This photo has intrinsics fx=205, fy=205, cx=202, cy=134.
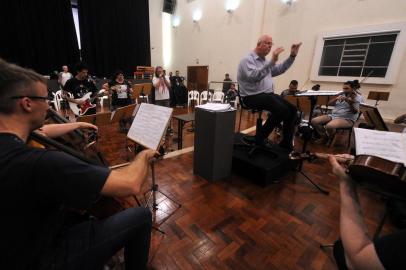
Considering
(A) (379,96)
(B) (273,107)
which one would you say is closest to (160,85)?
(B) (273,107)

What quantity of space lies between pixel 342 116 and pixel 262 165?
256cm

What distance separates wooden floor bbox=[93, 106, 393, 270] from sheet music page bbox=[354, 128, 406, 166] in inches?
31.5

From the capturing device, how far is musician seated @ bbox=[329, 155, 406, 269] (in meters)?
0.61

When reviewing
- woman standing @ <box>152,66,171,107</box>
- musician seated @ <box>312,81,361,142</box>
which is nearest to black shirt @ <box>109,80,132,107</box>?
woman standing @ <box>152,66,171,107</box>

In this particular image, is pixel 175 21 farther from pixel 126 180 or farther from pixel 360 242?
pixel 360 242

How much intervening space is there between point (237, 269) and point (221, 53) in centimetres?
863

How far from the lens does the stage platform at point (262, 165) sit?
2383mm

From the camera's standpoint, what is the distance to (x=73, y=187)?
0.74 meters

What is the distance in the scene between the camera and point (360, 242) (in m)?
0.72

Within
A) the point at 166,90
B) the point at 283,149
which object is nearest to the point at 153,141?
the point at 283,149

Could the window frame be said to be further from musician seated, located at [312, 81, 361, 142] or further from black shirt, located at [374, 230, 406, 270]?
black shirt, located at [374, 230, 406, 270]

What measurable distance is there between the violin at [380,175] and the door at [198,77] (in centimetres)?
916

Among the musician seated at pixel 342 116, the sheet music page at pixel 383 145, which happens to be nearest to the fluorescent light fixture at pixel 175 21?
the musician seated at pixel 342 116

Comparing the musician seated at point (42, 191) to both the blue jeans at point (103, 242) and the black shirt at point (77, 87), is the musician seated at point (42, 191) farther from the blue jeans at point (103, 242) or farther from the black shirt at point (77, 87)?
the black shirt at point (77, 87)
